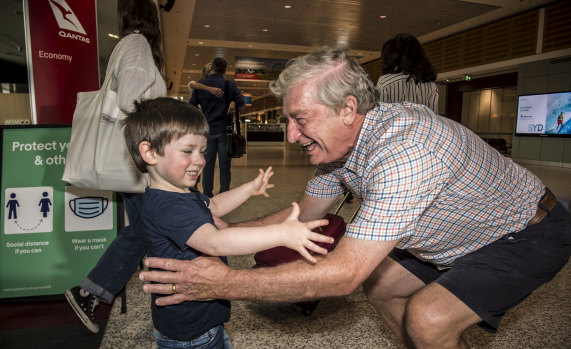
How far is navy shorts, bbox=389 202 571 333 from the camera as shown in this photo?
1.29 metres

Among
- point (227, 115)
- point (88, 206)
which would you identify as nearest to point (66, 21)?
point (88, 206)

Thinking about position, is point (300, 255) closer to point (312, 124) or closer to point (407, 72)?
point (312, 124)

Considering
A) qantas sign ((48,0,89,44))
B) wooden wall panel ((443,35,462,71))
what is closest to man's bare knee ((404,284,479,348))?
qantas sign ((48,0,89,44))

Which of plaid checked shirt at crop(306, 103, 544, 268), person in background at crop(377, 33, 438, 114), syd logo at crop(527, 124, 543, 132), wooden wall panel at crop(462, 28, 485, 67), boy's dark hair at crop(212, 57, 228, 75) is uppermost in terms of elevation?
wooden wall panel at crop(462, 28, 485, 67)

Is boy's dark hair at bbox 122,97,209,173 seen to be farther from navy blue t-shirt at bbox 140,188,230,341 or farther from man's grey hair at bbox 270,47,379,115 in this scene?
man's grey hair at bbox 270,47,379,115

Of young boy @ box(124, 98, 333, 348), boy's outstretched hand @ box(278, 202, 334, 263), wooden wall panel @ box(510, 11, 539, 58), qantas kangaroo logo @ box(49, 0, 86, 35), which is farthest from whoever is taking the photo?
wooden wall panel @ box(510, 11, 539, 58)

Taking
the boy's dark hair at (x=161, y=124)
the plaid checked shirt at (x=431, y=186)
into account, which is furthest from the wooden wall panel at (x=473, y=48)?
the boy's dark hair at (x=161, y=124)

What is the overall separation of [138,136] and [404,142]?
86 centimetres

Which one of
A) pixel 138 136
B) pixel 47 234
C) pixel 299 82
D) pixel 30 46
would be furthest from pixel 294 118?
pixel 30 46

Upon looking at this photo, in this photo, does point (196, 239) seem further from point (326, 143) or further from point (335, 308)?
point (335, 308)

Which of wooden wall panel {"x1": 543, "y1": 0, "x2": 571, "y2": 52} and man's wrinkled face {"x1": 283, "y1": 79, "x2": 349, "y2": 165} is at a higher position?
wooden wall panel {"x1": 543, "y1": 0, "x2": 571, "y2": 52}

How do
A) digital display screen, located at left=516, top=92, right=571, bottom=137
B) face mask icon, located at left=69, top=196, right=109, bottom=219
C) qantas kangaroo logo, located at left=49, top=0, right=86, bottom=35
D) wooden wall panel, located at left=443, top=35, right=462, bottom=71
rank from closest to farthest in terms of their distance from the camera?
face mask icon, located at left=69, top=196, right=109, bottom=219, qantas kangaroo logo, located at left=49, top=0, right=86, bottom=35, digital display screen, located at left=516, top=92, right=571, bottom=137, wooden wall panel, located at left=443, top=35, right=462, bottom=71

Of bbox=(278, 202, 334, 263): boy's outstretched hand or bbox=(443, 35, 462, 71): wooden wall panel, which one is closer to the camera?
bbox=(278, 202, 334, 263): boy's outstretched hand

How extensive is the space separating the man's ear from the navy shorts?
0.68 m
